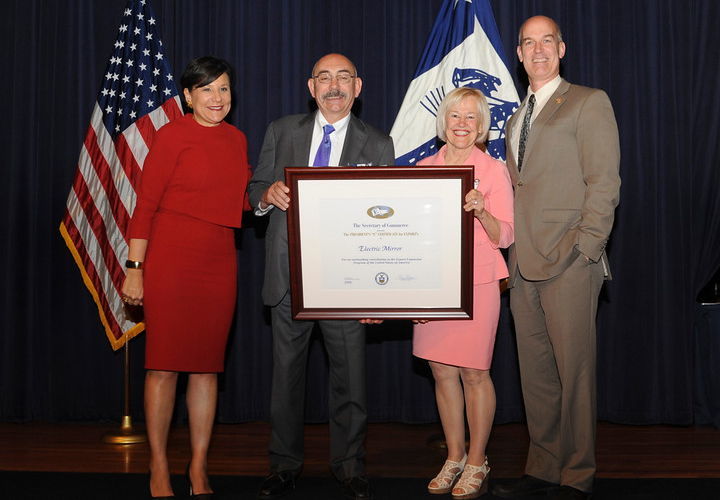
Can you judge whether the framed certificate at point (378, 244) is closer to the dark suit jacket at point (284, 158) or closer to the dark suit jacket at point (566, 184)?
the dark suit jacket at point (284, 158)

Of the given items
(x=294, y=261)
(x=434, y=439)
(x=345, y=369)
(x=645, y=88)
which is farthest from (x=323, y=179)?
(x=645, y=88)

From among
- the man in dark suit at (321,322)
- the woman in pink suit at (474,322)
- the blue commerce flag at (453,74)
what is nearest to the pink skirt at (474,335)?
the woman in pink suit at (474,322)

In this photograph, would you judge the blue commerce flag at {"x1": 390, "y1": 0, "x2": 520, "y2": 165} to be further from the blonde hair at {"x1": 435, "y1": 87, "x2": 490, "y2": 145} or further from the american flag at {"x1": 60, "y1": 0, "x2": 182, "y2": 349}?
the american flag at {"x1": 60, "y1": 0, "x2": 182, "y2": 349}

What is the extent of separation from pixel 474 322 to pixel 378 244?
52cm

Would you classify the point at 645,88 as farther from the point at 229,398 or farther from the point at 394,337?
the point at 229,398

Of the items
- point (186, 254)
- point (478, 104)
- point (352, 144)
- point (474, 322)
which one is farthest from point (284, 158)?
point (474, 322)

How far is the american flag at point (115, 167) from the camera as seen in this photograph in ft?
14.5

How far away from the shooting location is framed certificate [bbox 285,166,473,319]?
2.93 metres

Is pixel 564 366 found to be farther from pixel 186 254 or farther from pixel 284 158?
pixel 186 254

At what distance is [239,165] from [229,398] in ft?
7.15

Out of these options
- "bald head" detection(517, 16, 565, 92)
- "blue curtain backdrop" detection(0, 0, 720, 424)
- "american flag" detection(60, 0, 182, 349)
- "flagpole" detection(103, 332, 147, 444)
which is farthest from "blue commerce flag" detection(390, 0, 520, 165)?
"flagpole" detection(103, 332, 147, 444)

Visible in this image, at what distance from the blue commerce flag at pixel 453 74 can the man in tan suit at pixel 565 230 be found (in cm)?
116

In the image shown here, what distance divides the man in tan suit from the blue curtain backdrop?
5.41ft

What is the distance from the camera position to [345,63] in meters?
3.15
